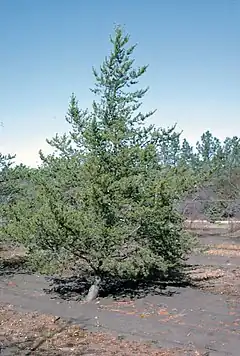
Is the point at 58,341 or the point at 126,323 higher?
the point at 58,341

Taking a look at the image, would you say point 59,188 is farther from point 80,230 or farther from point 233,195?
point 233,195

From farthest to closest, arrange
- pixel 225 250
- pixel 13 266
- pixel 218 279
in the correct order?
pixel 225 250, pixel 13 266, pixel 218 279

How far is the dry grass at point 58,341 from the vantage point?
7617mm

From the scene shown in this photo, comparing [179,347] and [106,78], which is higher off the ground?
[106,78]

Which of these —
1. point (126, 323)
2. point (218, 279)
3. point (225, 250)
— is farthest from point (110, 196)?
point (225, 250)

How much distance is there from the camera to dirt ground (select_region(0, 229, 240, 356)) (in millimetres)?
7867

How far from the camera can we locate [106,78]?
1184 cm

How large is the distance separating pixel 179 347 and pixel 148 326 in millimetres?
1523

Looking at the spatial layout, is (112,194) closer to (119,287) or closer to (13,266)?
(119,287)

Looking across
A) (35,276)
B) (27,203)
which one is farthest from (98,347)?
(35,276)

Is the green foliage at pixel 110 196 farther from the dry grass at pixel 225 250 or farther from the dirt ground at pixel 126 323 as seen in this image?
→ the dry grass at pixel 225 250

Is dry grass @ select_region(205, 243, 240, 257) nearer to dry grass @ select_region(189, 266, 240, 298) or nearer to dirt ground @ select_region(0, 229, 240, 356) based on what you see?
dry grass @ select_region(189, 266, 240, 298)

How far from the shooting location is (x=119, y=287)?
13.3 m

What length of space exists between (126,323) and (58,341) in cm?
181
